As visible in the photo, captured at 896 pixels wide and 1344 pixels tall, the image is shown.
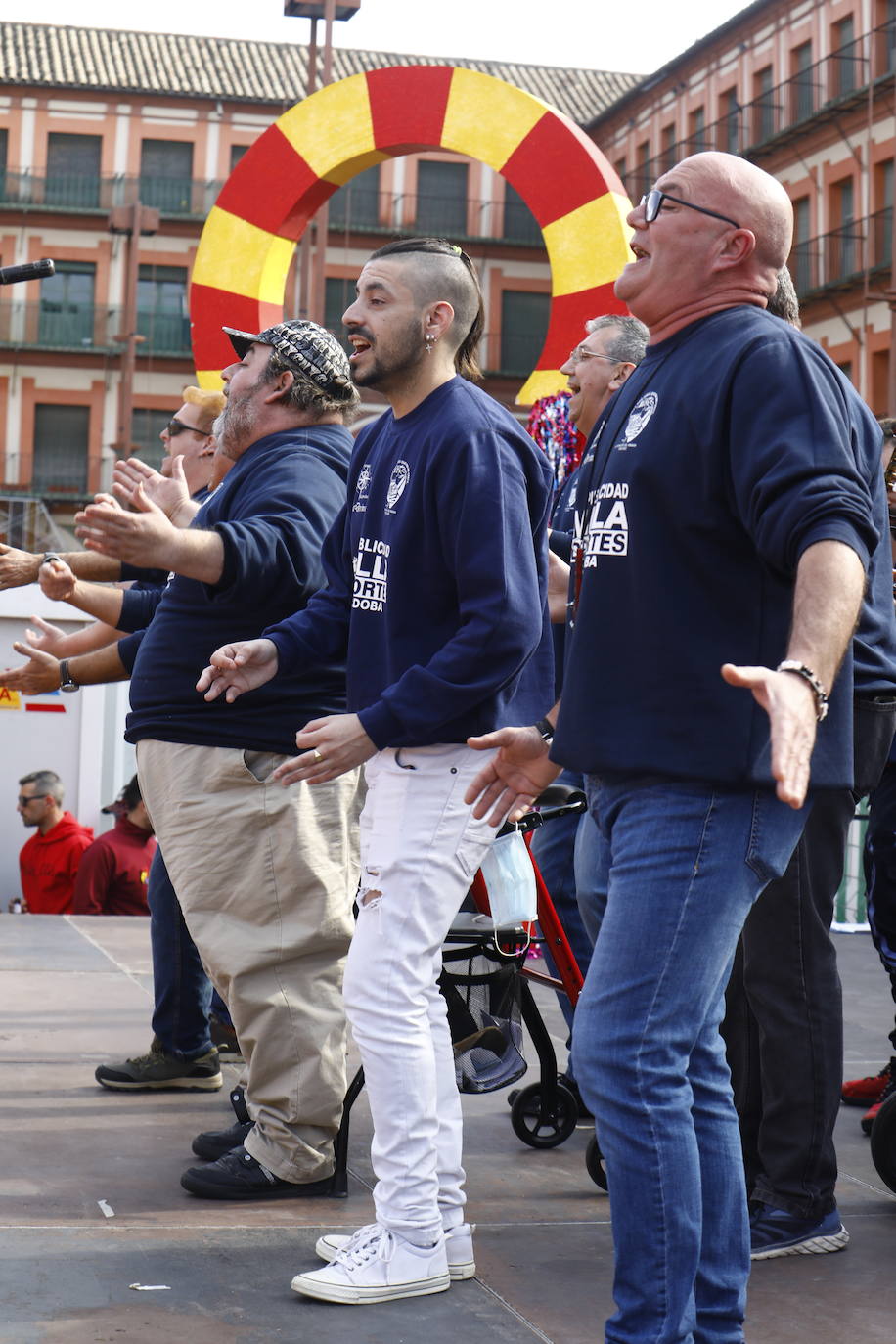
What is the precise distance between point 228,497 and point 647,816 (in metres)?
1.87

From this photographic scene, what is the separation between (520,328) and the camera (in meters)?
49.2

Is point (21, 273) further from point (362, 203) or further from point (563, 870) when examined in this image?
point (362, 203)

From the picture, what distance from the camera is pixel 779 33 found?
3816cm

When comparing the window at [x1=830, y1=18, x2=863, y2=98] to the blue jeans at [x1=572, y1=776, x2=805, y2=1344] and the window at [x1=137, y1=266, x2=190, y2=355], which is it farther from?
the blue jeans at [x1=572, y1=776, x2=805, y2=1344]

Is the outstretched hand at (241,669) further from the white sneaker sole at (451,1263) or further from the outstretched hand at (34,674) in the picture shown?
the outstretched hand at (34,674)

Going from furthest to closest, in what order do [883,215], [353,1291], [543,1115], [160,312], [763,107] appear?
[160,312] < [763,107] < [883,215] < [543,1115] < [353,1291]

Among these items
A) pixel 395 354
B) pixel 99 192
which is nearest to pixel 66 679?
pixel 395 354

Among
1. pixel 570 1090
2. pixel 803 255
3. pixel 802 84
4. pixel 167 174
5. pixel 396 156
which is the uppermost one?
pixel 167 174

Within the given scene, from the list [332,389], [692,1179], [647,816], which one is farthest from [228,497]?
[692,1179]

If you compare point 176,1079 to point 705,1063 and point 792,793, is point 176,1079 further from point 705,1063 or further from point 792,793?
point 792,793

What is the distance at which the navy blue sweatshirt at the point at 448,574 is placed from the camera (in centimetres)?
310

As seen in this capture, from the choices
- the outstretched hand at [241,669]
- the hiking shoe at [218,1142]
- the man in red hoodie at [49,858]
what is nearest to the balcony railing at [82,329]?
the man in red hoodie at [49,858]

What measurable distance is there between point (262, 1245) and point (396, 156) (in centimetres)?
528

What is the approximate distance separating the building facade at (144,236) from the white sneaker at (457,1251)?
4486 centimetres
